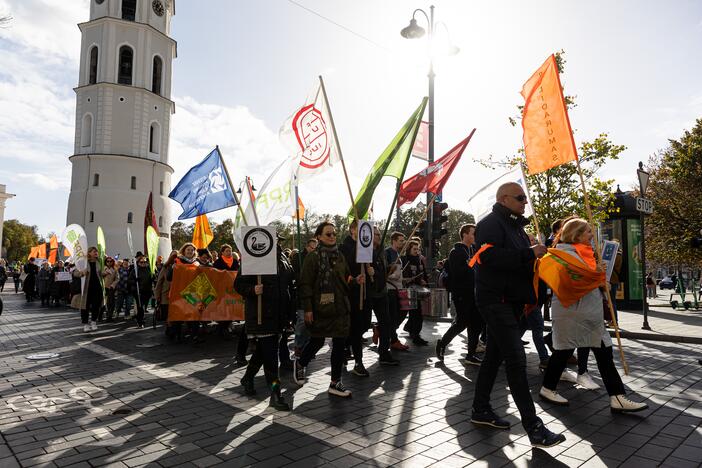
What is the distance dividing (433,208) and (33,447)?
12.7 meters

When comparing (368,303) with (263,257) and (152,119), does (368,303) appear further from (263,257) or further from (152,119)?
(152,119)

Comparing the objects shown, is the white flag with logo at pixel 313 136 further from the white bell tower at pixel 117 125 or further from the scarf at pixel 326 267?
the white bell tower at pixel 117 125

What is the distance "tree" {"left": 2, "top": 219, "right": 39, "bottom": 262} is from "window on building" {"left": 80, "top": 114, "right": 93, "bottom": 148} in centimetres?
4553

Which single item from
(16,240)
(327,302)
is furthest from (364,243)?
(16,240)

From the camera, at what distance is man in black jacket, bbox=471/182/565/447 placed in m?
4.14

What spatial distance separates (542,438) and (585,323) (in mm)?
1511

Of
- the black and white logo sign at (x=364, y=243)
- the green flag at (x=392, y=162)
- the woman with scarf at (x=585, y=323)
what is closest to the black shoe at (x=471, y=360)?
the black and white logo sign at (x=364, y=243)

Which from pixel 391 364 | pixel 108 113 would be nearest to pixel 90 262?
pixel 391 364

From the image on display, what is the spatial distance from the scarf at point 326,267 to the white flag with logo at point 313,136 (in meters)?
2.23

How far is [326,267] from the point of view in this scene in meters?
5.86

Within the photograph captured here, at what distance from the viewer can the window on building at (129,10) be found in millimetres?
49566

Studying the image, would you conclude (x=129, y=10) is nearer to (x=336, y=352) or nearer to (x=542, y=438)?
(x=336, y=352)

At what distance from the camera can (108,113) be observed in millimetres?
47562

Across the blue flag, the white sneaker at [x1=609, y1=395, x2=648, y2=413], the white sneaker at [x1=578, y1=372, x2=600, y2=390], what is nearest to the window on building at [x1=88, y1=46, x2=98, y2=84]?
the blue flag
